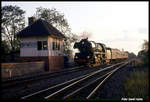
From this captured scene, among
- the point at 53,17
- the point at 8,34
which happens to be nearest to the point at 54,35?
the point at 53,17

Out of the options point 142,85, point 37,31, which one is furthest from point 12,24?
point 142,85

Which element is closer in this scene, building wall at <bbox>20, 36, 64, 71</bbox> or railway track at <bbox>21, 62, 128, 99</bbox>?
railway track at <bbox>21, 62, 128, 99</bbox>

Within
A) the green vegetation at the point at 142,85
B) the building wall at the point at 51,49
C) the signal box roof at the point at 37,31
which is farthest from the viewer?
the building wall at the point at 51,49

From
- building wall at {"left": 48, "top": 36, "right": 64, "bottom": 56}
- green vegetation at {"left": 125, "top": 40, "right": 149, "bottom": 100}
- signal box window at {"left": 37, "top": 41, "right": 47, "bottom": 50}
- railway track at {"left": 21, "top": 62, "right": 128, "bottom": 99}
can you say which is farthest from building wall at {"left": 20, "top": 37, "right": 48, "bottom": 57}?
green vegetation at {"left": 125, "top": 40, "right": 149, "bottom": 100}

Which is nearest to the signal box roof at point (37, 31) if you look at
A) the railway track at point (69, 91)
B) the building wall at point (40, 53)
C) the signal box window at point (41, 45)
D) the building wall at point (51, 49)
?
the building wall at point (40, 53)

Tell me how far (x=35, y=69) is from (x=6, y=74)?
509 centimetres

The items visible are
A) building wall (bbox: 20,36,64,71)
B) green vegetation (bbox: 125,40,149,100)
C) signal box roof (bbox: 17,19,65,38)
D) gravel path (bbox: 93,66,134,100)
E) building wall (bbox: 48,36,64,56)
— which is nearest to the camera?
green vegetation (bbox: 125,40,149,100)

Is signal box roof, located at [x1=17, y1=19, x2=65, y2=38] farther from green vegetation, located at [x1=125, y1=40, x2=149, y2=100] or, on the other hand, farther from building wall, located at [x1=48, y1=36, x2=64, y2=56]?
green vegetation, located at [x1=125, y1=40, x2=149, y2=100]

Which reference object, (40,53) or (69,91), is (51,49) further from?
(69,91)

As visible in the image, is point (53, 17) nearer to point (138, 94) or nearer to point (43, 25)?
point (43, 25)

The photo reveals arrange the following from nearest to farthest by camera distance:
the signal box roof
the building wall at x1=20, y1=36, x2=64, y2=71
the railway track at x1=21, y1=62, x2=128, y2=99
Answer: the railway track at x1=21, y1=62, x2=128, y2=99 < the building wall at x1=20, y1=36, x2=64, y2=71 < the signal box roof

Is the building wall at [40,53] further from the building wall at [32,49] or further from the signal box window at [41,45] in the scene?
the signal box window at [41,45]

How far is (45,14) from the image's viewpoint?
3850 centimetres

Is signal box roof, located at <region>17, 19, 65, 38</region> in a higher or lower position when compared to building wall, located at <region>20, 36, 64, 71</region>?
higher
